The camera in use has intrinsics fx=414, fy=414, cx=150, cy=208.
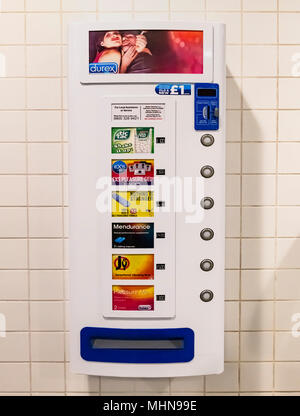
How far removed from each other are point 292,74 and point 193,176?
61cm

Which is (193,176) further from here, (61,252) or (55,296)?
(55,296)

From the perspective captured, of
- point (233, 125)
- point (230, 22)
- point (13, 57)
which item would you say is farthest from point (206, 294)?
point (13, 57)

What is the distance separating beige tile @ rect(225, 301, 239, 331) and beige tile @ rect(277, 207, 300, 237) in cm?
32

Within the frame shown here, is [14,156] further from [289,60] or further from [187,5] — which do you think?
[289,60]

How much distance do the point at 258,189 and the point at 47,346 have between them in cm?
98

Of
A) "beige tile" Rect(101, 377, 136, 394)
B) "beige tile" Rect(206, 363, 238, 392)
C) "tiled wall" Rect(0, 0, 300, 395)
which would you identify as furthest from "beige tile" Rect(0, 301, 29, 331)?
"beige tile" Rect(206, 363, 238, 392)

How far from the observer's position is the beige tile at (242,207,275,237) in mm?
1533

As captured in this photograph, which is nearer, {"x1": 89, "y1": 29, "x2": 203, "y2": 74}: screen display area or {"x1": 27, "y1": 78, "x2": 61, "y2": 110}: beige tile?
{"x1": 89, "y1": 29, "x2": 203, "y2": 74}: screen display area

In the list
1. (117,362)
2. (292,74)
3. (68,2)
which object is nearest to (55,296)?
(117,362)

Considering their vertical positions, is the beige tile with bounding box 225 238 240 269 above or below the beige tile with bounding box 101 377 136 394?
above

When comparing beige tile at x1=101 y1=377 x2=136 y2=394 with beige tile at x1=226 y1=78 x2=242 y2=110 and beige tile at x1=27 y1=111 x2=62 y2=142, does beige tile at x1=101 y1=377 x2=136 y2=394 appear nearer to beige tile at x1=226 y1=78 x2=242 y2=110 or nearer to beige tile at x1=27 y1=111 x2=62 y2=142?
beige tile at x1=27 y1=111 x2=62 y2=142

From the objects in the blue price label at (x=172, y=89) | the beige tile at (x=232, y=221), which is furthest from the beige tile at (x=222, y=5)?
the beige tile at (x=232, y=221)

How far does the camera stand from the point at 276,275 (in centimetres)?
155

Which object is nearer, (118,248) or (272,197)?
(118,248)
